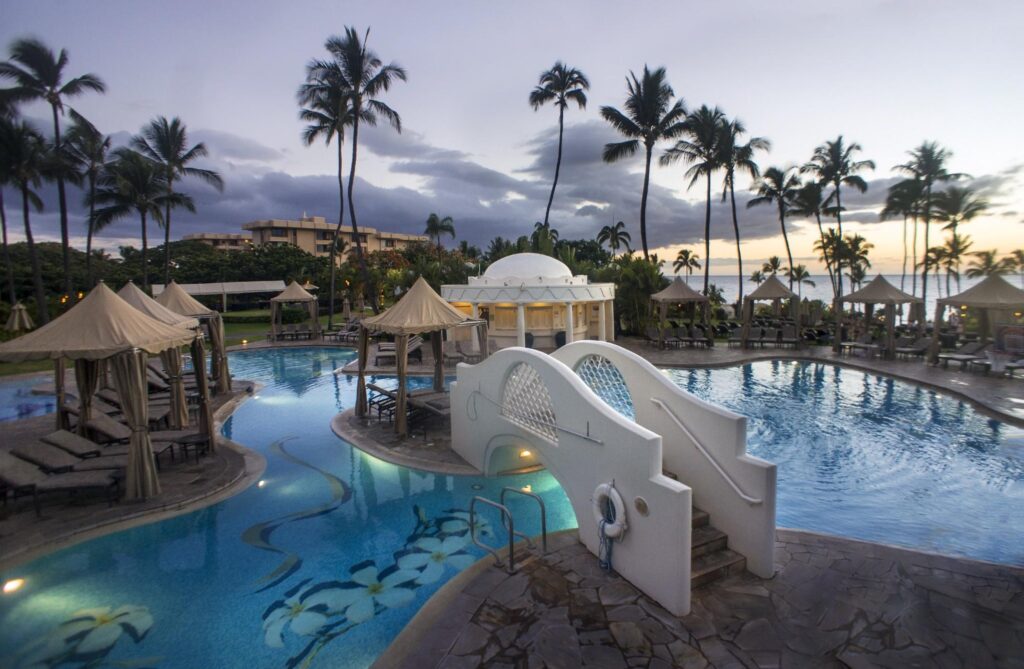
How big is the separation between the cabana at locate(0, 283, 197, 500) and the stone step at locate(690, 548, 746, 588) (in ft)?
25.9

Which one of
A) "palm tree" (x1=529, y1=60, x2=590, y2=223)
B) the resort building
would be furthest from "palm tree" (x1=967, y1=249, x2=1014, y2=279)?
the resort building

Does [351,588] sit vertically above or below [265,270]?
below

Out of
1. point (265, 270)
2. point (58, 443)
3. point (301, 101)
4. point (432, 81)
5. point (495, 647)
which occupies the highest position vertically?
point (301, 101)

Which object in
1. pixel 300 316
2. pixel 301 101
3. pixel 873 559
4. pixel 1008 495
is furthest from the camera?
pixel 300 316

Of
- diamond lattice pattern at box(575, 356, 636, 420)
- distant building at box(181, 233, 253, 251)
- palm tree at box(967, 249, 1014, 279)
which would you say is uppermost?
distant building at box(181, 233, 253, 251)

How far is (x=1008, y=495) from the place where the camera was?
7754 millimetres

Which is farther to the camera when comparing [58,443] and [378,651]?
[58,443]

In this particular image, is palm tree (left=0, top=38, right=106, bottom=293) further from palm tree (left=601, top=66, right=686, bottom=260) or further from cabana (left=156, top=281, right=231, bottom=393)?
palm tree (left=601, top=66, right=686, bottom=260)

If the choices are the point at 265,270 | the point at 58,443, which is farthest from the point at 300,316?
the point at 58,443

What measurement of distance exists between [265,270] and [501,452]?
1803 inches

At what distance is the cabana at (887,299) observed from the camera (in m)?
18.3

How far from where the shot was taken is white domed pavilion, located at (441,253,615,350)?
65.4 feet

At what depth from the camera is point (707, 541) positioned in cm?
530

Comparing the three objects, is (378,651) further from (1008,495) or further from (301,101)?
(301,101)
